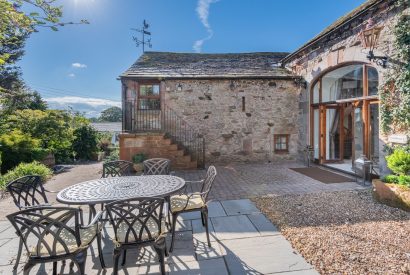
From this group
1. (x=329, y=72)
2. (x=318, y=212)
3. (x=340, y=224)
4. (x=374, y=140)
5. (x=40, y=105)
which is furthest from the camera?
(x=40, y=105)

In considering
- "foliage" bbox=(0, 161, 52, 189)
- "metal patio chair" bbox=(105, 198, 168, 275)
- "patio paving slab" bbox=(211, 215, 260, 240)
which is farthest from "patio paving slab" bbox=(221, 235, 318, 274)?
"foliage" bbox=(0, 161, 52, 189)

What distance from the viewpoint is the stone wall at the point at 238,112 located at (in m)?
9.38

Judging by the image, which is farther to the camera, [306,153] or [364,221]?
[306,153]

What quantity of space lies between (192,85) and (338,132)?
19.7 feet

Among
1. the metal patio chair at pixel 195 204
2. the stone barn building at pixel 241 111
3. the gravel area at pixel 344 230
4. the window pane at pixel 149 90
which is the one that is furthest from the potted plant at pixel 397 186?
the window pane at pixel 149 90

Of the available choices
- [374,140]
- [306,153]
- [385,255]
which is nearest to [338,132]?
[306,153]

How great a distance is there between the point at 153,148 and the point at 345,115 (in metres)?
7.26

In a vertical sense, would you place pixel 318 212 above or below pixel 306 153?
below

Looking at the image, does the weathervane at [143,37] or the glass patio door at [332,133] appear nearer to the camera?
the glass patio door at [332,133]

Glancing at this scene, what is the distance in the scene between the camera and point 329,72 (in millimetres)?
8133

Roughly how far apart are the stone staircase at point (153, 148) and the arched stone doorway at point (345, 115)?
5.22 meters

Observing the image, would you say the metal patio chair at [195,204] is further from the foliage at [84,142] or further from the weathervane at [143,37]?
the foliage at [84,142]

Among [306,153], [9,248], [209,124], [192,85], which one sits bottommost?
[9,248]

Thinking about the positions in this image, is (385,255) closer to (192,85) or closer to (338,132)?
(338,132)
